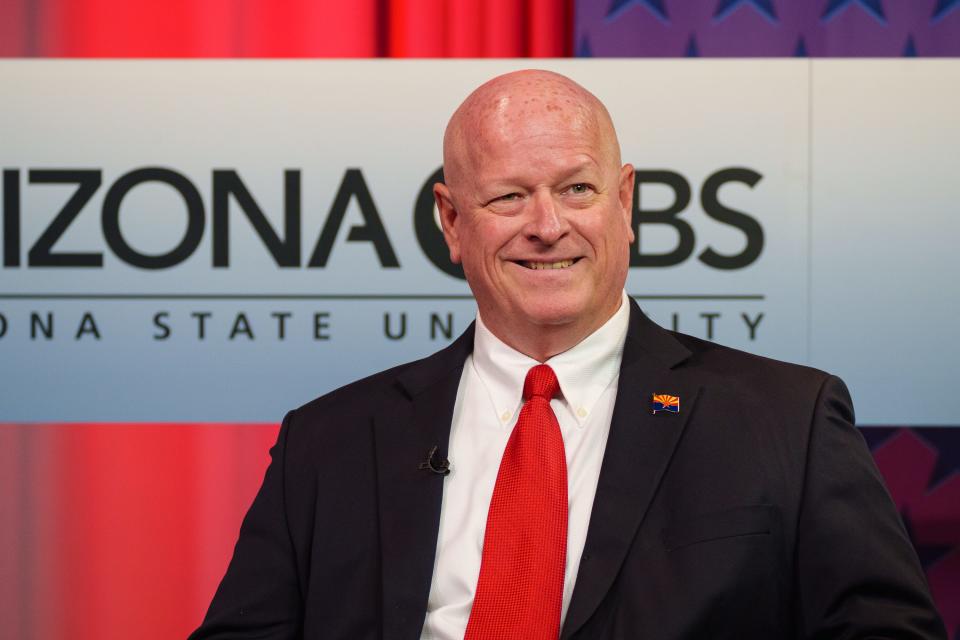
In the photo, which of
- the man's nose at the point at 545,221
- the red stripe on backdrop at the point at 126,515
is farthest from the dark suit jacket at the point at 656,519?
the red stripe on backdrop at the point at 126,515

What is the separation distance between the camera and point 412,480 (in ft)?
6.15

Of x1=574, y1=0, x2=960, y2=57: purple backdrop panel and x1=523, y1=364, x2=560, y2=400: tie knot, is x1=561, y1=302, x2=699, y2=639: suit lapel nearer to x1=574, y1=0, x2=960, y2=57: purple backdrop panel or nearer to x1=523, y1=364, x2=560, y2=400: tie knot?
x1=523, y1=364, x2=560, y2=400: tie knot

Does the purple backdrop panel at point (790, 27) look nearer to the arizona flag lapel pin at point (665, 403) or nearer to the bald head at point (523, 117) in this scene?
the bald head at point (523, 117)

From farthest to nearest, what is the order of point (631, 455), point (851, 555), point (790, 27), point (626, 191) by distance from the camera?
point (790, 27), point (626, 191), point (631, 455), point (851, 555)

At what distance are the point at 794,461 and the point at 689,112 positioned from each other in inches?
42.1

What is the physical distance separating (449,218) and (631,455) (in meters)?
0.55

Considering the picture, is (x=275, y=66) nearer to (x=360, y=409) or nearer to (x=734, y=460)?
(x=360, y=409)

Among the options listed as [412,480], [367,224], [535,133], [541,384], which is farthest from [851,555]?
[367,224]

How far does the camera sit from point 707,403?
1.85 m

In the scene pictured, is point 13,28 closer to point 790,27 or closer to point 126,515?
point 126,515

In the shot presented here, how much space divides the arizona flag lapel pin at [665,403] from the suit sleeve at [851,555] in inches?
8.1

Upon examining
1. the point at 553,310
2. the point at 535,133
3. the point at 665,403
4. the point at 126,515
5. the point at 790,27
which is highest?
the point at 790,27

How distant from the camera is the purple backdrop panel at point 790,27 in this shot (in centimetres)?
259

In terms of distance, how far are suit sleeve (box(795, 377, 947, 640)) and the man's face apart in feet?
1.36
